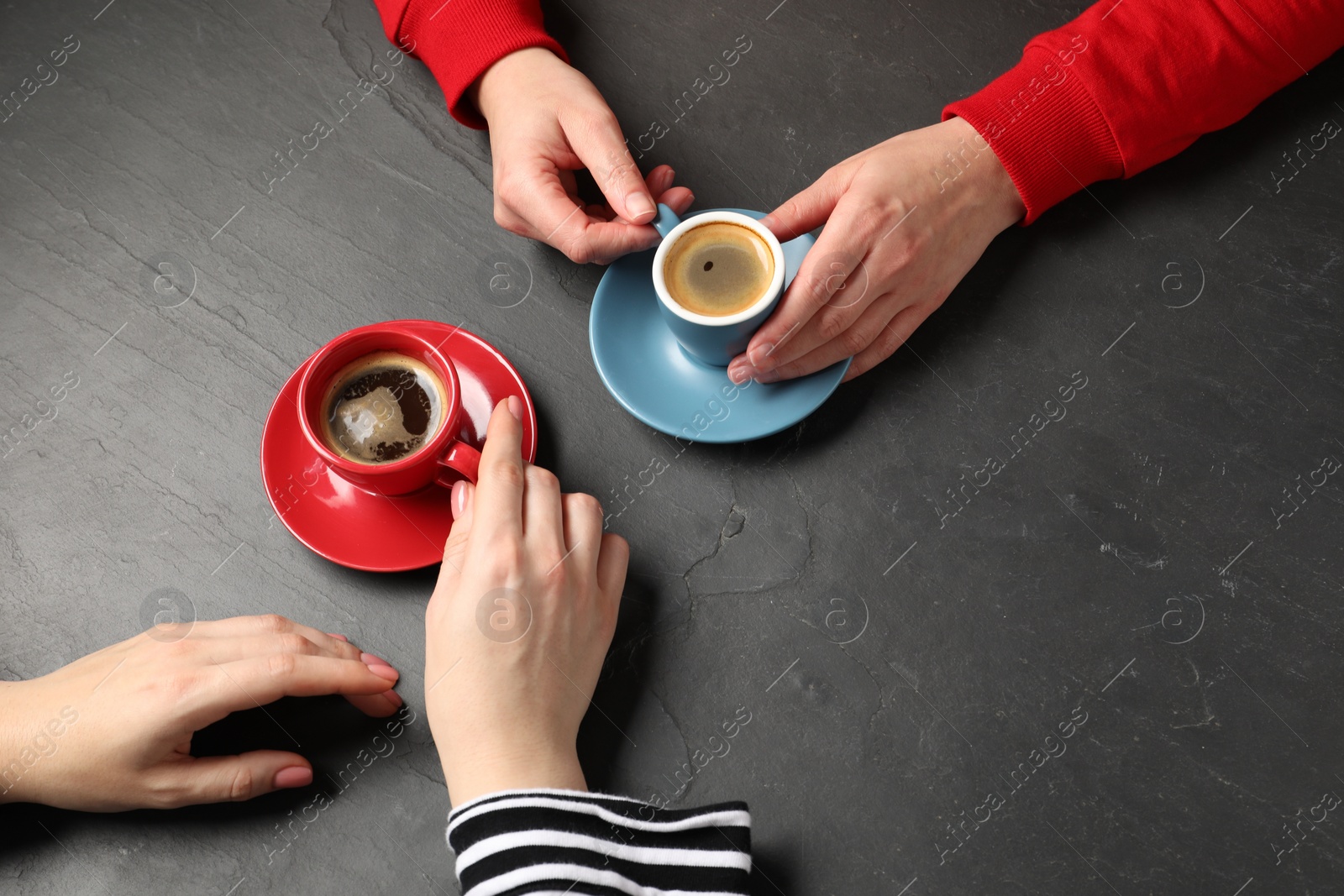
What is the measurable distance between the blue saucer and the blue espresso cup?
0.03 metres

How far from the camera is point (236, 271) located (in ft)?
3.78

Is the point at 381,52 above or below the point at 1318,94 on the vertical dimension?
above

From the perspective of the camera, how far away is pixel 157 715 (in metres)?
0.91

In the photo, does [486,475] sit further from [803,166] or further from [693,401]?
[803,166]

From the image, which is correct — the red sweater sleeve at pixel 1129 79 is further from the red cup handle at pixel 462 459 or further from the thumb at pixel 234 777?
the thumb at pixel 234 777

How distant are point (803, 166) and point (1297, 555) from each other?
0.84 meters

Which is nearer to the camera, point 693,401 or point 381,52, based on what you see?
point 693,401

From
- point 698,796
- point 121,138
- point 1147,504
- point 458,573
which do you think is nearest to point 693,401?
point 458,573

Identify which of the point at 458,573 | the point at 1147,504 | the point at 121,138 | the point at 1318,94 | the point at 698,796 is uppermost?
the point at 121,138

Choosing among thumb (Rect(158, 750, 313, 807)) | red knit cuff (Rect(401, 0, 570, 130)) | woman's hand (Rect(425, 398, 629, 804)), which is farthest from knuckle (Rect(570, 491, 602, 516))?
red knit cuff (Rect(401, 0, 570, 130))

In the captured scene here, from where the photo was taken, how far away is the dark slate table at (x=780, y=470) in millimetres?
968

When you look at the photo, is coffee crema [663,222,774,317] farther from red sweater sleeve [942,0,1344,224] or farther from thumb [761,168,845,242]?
red sweater sleeve [942,0,1344,224]

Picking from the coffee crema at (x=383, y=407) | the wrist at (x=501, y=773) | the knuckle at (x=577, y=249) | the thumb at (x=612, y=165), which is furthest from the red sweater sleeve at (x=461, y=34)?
the wrist at (x=501, y=773)

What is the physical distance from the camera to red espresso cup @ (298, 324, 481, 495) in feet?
2.98
